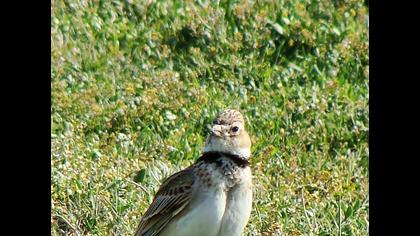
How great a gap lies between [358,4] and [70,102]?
11.4 feet

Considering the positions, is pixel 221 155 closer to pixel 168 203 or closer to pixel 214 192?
pixel 214 192

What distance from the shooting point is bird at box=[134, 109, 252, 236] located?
23.3 ft

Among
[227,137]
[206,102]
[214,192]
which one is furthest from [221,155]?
[206,102]

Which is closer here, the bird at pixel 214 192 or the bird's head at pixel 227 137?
the bird at pixel 214 192

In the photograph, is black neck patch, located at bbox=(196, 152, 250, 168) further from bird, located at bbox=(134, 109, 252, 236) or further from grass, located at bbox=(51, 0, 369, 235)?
grass, located at bbox=(51, 0, 369, 235)

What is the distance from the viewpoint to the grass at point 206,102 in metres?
8.50

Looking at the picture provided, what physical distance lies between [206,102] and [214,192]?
3.13m

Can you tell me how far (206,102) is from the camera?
10172 millimetres

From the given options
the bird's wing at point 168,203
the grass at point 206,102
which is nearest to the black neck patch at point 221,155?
the bird's wing at point 168,203

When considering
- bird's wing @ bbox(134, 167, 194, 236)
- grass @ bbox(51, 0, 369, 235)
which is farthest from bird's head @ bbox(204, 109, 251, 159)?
grass @ bbox(51, 0, 369, 235)

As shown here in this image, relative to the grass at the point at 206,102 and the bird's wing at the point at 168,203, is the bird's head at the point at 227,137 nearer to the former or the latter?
the bird's wing at the point at 168,203
